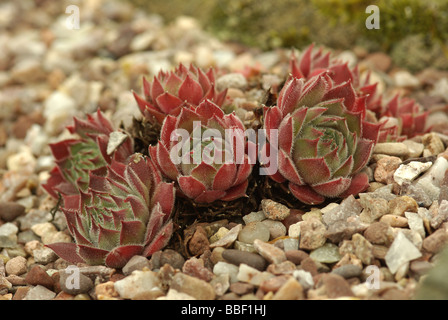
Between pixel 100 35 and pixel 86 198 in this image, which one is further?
pixel 100 35

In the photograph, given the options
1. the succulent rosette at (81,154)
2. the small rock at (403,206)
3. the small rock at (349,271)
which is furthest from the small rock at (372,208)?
the succulent rosette at (81,154)

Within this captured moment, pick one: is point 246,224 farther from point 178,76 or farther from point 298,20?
point 298,20

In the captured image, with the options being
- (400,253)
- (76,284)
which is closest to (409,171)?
(400,253)

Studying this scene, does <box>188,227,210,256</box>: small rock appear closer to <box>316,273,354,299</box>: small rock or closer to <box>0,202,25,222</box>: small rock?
A: <box>316,273,354,299</box>: small rock

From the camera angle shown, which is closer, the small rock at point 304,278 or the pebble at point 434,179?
the small rock at point 304,278

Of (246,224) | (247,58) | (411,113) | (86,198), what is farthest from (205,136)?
(247,58)

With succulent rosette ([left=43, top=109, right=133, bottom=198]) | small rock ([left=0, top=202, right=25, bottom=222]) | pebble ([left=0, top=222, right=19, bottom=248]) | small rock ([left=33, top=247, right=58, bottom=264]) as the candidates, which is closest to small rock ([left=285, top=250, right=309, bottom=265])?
succulent rosette ([left=43, top=109, right=133, bottom=198])

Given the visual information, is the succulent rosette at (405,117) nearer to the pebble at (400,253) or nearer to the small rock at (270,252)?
the pebble at (400,253)
